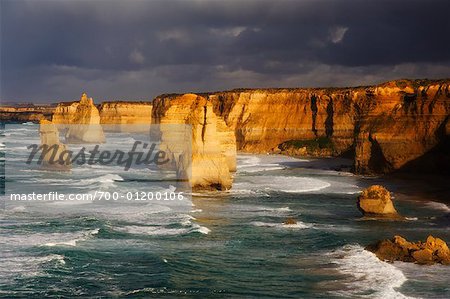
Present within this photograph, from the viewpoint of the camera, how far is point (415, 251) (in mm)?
25578

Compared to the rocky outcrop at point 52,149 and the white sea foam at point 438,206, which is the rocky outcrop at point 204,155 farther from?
the rocky outcrop at point 52,149

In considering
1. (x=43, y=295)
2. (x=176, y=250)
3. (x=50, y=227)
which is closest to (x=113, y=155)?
(x=50, y=227)

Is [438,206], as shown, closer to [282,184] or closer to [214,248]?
[282,184]

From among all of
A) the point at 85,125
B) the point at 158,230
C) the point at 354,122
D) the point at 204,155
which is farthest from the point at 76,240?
the point at 85,125

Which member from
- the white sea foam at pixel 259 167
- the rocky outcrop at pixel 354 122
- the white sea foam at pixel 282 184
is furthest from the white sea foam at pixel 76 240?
the white sea foam at pixel 259 167

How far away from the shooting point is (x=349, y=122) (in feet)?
307

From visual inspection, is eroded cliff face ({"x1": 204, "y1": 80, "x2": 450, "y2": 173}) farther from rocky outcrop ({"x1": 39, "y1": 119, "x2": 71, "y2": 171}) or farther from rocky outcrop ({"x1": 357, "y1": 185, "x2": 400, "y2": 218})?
rocky outcrop ({"x1": 39, "y1": 119, "x2": 71, "y2": 171})

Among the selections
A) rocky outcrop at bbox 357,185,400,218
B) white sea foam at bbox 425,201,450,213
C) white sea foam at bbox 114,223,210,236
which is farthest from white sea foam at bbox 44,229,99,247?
white sea foam at bbox 425,201,450,213

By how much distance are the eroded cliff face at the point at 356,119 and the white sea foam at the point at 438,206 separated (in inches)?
568

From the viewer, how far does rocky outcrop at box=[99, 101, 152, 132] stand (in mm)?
181125

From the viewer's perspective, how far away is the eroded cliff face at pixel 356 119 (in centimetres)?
5797

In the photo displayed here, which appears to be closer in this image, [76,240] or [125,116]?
[76,240]

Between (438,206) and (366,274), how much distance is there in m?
19.7

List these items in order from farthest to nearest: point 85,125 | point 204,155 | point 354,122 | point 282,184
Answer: point 85,125
point 354,122
point 282,184
point 204,155
